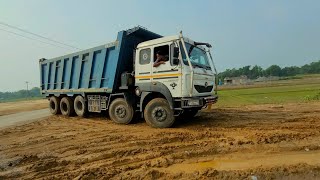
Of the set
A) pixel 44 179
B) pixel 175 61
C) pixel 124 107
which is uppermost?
pixel 175 61

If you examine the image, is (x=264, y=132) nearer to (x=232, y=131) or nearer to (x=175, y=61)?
(x=232, y=131)

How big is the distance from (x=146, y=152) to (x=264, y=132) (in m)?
3.23

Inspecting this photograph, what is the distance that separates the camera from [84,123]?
11922 mm

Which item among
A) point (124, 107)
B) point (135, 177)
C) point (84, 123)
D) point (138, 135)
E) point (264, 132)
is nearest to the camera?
point (135, 177)

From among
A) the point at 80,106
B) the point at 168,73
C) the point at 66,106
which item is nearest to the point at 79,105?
the point at 80,106

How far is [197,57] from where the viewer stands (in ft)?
32.6

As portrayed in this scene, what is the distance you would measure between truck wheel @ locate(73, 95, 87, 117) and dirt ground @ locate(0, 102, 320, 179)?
3355 millimetres

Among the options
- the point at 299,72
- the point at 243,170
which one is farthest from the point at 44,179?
the point at 299,72

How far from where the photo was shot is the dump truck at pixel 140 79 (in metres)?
9.27

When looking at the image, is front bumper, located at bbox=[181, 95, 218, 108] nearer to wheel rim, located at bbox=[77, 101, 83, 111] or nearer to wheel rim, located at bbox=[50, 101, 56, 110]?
wheel rim, located at bbox=[77, 101, 83, 111]

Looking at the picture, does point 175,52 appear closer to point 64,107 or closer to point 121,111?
point 121,111

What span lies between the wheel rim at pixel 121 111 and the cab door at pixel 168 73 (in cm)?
195

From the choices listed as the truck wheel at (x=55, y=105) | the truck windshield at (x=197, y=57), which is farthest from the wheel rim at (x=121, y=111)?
the truck wheel at (x=55, y=105)

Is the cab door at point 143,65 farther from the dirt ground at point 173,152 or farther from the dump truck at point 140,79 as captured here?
the dirt ground at point 173,152
